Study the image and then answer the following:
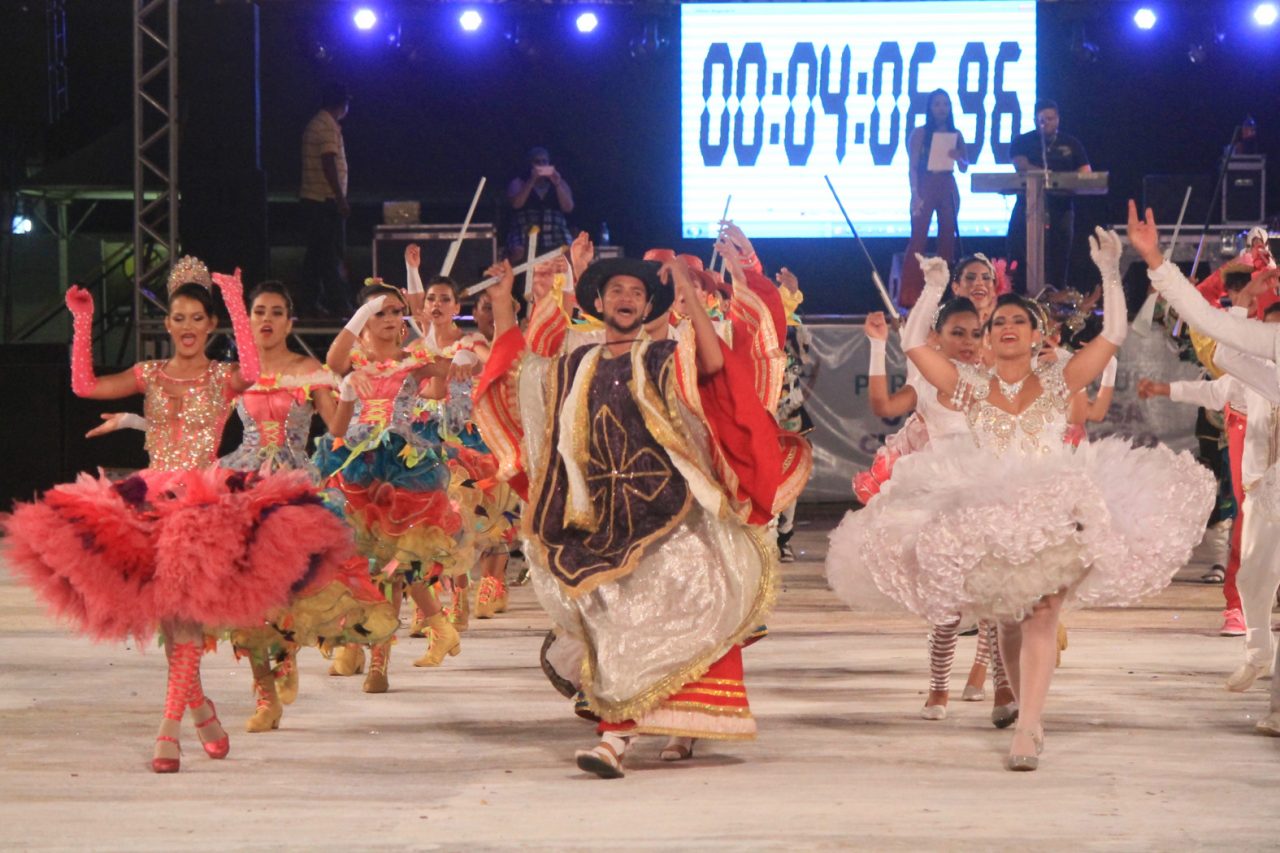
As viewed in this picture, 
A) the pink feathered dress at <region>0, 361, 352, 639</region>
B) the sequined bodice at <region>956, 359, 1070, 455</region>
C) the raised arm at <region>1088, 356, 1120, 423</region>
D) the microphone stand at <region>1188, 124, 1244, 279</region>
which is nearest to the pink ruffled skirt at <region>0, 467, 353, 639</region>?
the pink feathered dress at <region>0, 361, 352, 639</region>

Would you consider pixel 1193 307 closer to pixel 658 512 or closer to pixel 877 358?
pixel 877 358

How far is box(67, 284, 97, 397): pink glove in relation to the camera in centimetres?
653

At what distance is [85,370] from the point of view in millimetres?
6598

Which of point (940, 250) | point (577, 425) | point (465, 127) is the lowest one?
→ point (577, 425)

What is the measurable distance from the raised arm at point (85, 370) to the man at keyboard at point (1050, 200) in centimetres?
863

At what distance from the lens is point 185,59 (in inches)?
663

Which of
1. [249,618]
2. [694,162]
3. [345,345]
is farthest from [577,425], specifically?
[694,162]

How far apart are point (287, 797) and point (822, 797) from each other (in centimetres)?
155

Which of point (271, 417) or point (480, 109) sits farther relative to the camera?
point (480, 109)

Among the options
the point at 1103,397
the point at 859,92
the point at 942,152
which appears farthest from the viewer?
the point at 859,92

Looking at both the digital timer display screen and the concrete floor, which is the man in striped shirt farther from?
the concrete floor

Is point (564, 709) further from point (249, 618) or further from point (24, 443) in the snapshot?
point (24, 443)

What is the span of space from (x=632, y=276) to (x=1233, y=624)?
4.38 metres

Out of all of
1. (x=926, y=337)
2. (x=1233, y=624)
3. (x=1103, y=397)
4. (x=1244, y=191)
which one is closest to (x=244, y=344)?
(x=926, y=337)
